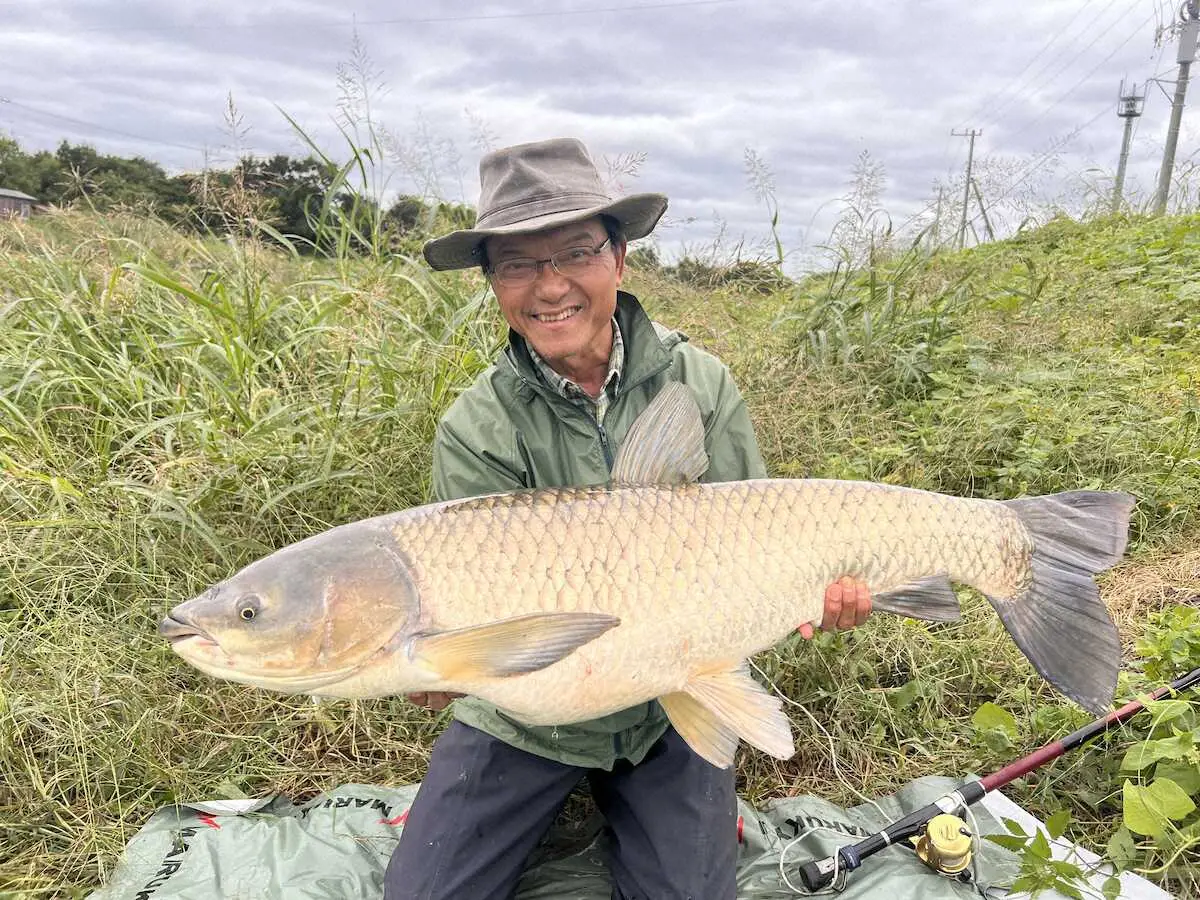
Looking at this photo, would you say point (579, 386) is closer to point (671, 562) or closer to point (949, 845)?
point (671, 562)

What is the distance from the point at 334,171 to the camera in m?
3.12

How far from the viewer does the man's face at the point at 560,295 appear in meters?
1.80

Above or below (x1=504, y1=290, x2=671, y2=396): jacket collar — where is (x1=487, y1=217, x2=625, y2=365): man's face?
above

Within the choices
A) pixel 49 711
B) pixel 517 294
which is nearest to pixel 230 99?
pixel 517 294

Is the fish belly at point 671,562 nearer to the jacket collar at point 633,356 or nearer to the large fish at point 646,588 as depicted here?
the large fish at point 646,588

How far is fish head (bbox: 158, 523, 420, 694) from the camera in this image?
133cm

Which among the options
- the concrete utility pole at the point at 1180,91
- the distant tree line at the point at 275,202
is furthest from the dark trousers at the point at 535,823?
the concrete utility pole at the point at 1180,91

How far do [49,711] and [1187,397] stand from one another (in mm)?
4173

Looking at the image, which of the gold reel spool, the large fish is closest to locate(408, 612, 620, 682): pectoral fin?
the large fish

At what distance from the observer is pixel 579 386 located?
1.91 meters

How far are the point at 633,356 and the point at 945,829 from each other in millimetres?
1281

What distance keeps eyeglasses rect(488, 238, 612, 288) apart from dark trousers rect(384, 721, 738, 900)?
107 cm

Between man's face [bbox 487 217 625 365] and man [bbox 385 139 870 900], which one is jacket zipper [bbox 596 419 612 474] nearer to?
man [bbox 385 139 870 900]

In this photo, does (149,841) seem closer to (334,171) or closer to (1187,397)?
(334,171)
